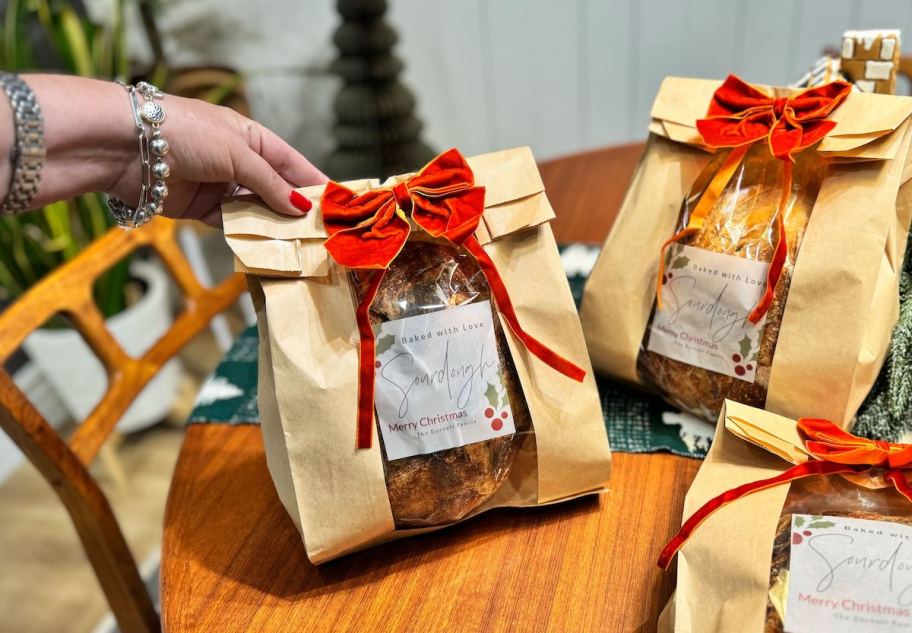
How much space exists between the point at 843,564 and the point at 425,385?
367 mm

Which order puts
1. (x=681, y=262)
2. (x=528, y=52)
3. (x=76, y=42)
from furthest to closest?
(x=528, y=52) < (x=76, y=42) < (x=681, y=262)

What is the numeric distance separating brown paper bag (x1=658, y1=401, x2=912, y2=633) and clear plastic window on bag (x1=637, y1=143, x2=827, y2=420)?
0.11 m

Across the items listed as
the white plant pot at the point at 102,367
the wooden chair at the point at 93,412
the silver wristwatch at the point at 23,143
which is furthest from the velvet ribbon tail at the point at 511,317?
the white plant pot at the point at 102,367

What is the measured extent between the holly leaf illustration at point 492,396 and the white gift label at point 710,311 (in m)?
0.22

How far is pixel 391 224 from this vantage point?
0.67m

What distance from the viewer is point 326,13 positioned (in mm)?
2223

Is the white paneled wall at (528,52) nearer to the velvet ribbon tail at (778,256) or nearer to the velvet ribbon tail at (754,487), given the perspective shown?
the velvet ribbon tail at (778,256)

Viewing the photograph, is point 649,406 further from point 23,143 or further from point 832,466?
point 23,143

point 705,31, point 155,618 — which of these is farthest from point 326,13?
point 155,618

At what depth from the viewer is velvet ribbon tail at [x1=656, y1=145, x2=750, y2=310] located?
29.2 inches

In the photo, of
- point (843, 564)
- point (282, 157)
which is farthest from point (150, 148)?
point (843, 564)

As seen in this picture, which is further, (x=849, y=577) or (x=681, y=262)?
(x=681, y=262)

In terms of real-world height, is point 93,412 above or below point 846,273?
below

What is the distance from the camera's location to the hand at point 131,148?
616mm
